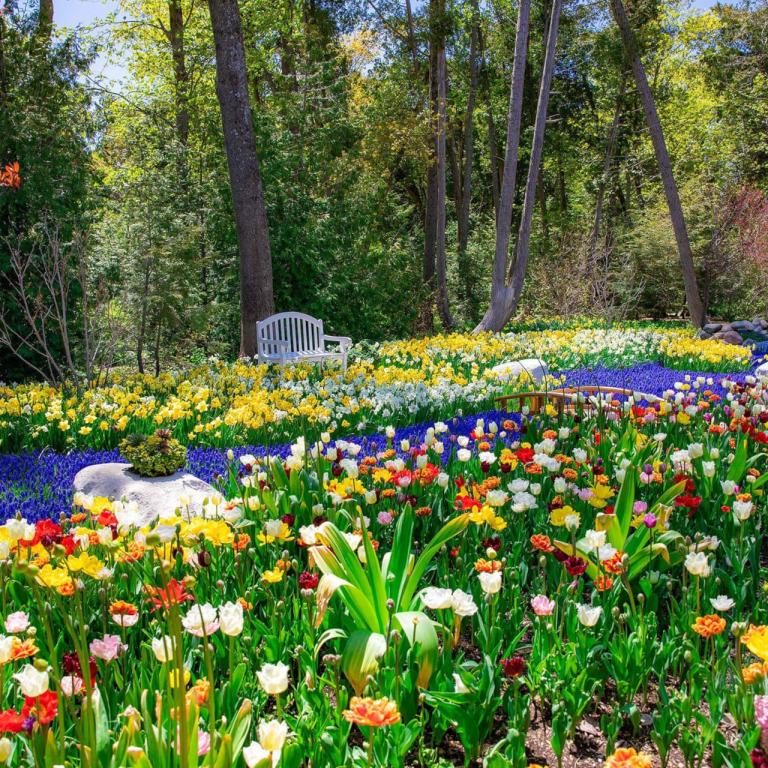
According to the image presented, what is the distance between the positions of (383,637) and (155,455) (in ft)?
9.38

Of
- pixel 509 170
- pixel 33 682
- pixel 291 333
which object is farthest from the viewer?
pixel 509 170

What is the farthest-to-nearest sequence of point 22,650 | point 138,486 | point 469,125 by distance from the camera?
point 469,125, point 138,486, point 22,650

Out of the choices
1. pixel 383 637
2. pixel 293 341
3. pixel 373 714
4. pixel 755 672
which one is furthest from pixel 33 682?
pixel 293 341

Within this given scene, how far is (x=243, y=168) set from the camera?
342 inches

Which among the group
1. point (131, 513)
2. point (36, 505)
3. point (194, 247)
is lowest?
point (36, 505)

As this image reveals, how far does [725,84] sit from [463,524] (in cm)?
2331

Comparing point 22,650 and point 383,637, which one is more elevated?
point 22,650

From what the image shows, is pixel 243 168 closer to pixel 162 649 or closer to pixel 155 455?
pixel 155 455

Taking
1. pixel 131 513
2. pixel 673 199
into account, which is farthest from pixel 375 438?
pixel 673 199

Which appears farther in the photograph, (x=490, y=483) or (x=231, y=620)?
(x=490, y=483)

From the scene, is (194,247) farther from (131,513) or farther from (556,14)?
(131,513)

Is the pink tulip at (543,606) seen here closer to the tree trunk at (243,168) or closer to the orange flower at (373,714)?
the orange flower at (373,714)

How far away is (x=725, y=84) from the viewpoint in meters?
20.9

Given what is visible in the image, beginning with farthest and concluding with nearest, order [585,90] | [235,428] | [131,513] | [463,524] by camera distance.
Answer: [585,90] → [235,428] → [463,524] → [131,513]
